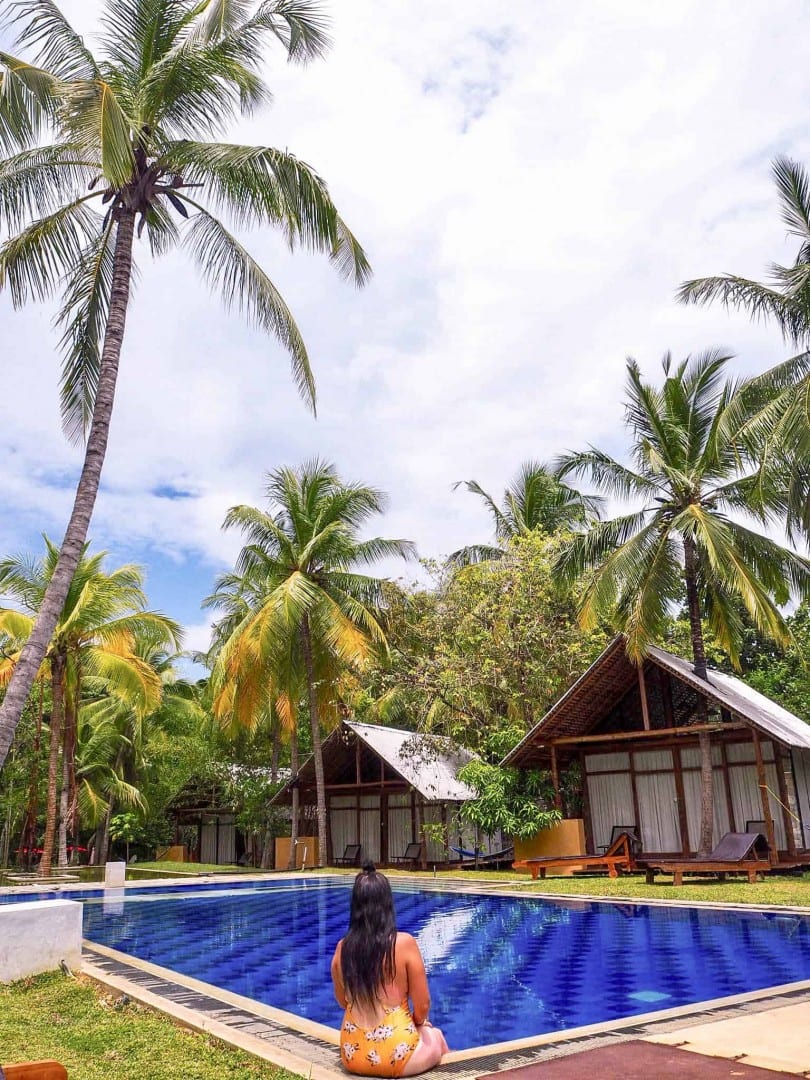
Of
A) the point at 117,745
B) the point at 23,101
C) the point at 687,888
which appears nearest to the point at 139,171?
the point at 23,101

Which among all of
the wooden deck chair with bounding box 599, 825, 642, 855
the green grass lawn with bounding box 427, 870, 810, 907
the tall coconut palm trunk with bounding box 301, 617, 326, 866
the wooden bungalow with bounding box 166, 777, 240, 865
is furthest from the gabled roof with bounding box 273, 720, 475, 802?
the wooden bungalow with bounding box 166, 777, 240, 865

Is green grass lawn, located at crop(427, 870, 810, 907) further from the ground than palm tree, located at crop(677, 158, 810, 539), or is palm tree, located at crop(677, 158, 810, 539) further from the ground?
palm tree, located at crop(677, 158, 810, 539)

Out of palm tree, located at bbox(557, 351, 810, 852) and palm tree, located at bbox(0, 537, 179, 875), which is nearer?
palm tree, located at bbox(557, 351, 810, 852)

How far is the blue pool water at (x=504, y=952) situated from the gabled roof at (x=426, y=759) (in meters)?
6.90

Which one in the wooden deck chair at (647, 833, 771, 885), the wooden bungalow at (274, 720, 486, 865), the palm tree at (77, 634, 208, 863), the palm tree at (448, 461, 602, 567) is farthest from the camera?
the palm tree at (77, 634, 208, 863)

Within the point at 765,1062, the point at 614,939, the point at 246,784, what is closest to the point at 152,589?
the point at 246,784

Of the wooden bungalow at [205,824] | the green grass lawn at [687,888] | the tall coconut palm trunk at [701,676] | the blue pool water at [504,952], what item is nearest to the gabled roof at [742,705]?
the tall coconut palm trunk at [701,676]

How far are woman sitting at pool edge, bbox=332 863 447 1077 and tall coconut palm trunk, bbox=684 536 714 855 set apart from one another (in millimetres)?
13324

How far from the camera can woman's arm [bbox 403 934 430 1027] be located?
411 cm

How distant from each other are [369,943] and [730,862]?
11967mm

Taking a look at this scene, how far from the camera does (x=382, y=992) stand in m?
4.13

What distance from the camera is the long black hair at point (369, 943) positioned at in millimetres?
4105

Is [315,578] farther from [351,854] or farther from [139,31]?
[139,31]

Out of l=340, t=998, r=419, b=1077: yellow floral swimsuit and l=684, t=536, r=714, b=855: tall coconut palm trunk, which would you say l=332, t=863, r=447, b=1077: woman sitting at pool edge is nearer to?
l=340, t=998, r=419, b=1077: yellow floral swimsuit
